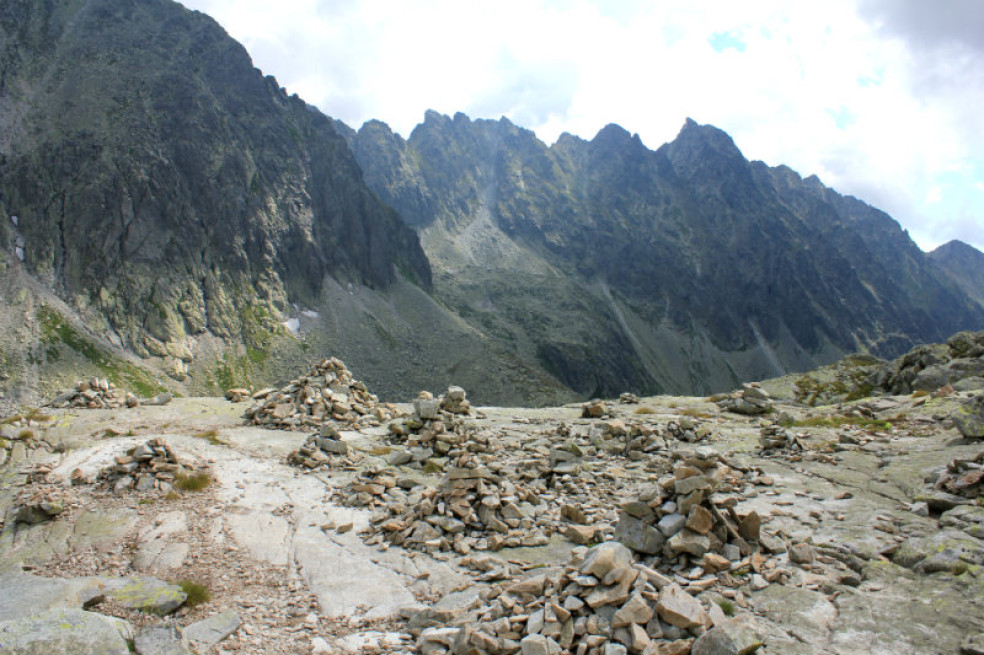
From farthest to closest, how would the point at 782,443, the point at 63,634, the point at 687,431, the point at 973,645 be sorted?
the point at 687,431 → the point at 782,443 → the point at 63,634 → the point at 973,645

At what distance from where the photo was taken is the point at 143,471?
56.2 feet

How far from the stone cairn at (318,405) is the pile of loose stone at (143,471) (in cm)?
888

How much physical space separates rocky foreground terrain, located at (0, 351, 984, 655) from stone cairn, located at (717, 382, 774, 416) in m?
5.81

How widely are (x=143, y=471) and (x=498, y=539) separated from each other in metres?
12.2

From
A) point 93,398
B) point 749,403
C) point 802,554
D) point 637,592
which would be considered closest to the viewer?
point 637,592

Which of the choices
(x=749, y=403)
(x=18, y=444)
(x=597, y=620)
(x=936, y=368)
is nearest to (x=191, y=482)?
(x=18, y=444)

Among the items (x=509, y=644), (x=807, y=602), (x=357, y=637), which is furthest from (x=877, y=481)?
(x=357, y=637)

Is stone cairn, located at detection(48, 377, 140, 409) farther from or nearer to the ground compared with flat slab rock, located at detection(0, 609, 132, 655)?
farther from the ground

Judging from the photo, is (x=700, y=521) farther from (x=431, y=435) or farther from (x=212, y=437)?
(x=212, y=437)

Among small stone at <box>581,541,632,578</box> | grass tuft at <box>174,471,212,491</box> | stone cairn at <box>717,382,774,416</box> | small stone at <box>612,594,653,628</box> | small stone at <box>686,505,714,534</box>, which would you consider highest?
stone cairn at <box>717,382,774,416</box>

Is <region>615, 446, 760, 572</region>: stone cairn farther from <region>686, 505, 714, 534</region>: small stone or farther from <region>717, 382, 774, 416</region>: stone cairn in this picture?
<region>717, 382, 774, 416</region>: stone cairn

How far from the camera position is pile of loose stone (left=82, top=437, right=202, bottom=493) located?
16.7 meters

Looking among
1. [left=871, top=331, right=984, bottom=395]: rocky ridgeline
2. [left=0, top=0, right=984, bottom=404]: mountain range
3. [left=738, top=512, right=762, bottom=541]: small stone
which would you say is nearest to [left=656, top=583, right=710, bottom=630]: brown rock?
[left=738, top=512, right=762, bottom=541]: small stone

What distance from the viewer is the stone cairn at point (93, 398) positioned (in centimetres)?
2973
